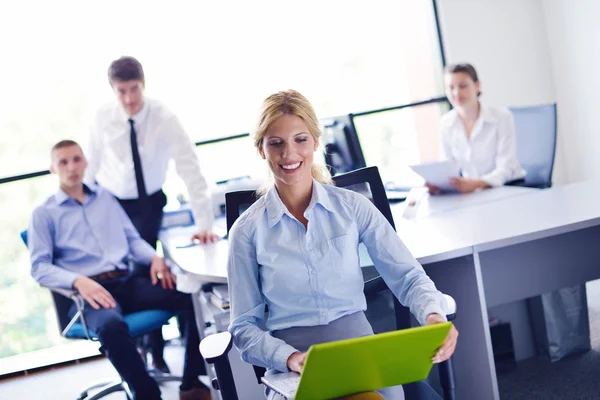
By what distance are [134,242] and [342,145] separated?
110 centimetres

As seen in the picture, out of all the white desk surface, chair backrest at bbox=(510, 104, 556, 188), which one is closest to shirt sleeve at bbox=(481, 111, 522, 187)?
chair backrest at bbox=(510, 104, 556, 188)

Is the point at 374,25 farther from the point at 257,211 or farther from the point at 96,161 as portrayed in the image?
the point at 257,211

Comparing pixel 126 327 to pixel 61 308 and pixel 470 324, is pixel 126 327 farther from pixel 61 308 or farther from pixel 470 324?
pixel 470 324

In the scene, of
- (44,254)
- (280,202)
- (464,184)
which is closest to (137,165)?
(44,254)

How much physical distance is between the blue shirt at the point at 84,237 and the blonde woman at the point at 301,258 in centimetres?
155

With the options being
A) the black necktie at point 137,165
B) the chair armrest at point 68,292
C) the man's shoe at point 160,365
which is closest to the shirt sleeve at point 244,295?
the chair armrest at point 68,292

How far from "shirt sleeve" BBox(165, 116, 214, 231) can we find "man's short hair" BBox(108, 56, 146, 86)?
301 millimetres

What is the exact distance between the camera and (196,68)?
19.7ft

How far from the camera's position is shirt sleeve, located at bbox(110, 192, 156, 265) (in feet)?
11.6

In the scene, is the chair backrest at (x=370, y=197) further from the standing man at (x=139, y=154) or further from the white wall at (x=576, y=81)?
the white wall at (x=576, y=81)

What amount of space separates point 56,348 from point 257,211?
3.10m

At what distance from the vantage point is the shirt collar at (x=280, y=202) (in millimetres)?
1986

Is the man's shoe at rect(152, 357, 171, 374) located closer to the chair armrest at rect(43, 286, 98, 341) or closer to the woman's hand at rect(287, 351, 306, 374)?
the chair armrest at rect(43, 286, 98, 341)

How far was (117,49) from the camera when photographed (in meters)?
5.49
